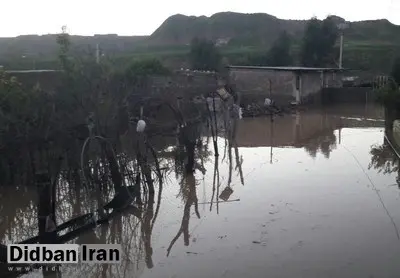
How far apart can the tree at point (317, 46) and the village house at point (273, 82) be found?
15429 mm

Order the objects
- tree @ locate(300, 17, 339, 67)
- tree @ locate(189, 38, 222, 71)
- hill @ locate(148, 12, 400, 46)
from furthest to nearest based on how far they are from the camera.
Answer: hill @ locate(148, 12, 400, 46) → tree @ locate(300, 17, 339, 67) → tree @ locate(189, 38, 222, 71)

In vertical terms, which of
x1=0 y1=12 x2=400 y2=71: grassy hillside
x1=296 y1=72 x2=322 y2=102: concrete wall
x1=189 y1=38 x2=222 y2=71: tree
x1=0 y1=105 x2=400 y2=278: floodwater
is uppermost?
x1=0 y1=12 x2=400 y2=71: grassy hillside

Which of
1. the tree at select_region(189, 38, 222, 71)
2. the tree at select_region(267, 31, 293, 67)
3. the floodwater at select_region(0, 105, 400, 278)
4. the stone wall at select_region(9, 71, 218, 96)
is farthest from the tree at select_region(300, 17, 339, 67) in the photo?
the floodwater at select_region(0, 105, 400, 278)

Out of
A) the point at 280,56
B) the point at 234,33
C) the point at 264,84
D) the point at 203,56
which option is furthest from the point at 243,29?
the point at 264,84

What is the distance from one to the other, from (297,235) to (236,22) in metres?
90.9

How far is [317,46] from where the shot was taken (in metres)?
44.6

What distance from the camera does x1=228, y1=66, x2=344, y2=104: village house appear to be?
Result: 1115 inches

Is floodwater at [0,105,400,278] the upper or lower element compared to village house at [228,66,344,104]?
lower

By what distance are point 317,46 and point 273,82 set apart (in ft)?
58.1

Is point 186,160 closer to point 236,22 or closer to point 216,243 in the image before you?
point 216,243

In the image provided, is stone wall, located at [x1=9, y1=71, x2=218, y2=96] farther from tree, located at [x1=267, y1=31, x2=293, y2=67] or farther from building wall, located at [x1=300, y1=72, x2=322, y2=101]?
tree, located at [x1=267, y1=31, x2=293, y2=67]

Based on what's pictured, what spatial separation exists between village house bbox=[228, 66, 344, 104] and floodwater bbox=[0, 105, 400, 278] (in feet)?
43.3

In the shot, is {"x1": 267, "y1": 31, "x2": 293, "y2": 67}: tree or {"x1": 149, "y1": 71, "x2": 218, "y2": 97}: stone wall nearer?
{"x1": 149, "y1": 71, "x2": 218, "y2": 97}: stone wall

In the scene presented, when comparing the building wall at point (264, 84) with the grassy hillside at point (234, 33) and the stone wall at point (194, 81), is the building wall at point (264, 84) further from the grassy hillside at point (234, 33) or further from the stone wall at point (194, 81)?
the grassy hillside at point (234, 33)
